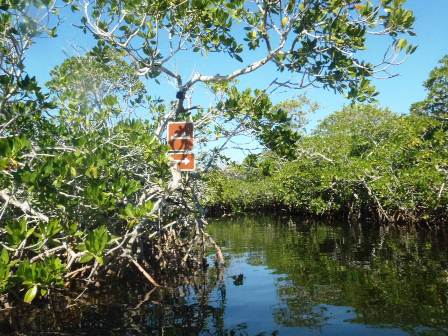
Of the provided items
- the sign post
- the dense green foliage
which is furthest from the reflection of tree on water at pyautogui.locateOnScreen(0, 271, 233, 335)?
the dense green foliage

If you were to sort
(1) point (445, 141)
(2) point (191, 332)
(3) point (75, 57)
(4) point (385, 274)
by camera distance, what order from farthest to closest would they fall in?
1. (1) point (445, 141)
2. (3) point (75, 57)
3. (4) point (385, 274)
4. (2) point (191, 332)

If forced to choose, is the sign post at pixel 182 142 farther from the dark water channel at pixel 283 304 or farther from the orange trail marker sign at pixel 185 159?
the dark water channel at pixel 283 304

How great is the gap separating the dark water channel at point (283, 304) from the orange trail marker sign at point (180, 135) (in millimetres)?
2136

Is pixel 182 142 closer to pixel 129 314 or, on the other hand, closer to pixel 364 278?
pixel 129 314

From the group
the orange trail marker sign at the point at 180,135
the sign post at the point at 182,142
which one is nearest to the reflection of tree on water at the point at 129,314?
the sign post at the point at 182,142

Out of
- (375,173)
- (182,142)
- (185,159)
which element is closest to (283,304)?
(185,159)

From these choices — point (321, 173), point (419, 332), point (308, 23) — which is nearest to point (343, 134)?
point (321, 173)

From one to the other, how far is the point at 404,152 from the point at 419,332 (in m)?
11.3

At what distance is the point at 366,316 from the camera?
4578mm

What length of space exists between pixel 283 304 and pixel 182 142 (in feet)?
8.35

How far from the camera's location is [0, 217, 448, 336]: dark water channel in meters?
4.38

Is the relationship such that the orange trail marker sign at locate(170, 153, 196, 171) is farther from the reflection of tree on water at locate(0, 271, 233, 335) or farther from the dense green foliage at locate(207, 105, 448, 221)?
the reflection of tree on water at locate(0, 271, 233, 335)

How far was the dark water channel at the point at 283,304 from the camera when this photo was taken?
4.38m

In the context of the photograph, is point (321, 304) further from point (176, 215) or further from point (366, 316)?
point (176, 215)
